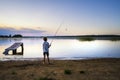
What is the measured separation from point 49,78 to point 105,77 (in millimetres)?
2778

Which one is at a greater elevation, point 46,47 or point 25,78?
point 46,47

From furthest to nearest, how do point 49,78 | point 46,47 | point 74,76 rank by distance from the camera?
point 46,47 → point 74,76 → point 49,78

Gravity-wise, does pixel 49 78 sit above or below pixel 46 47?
below

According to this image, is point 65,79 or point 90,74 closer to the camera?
point 65,79

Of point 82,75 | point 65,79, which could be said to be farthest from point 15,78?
point 82,75

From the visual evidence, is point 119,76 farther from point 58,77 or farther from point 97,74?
point 58,77

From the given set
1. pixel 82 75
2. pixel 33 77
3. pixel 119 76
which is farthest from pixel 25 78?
pixel 119 76

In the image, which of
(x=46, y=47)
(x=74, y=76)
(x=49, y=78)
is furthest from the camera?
(x=46, y=47)

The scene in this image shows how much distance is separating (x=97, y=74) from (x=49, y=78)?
2.74 m

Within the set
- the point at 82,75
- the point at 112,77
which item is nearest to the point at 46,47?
the point at 82,75

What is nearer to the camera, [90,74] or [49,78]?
[49,78]

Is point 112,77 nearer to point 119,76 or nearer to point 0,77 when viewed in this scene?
point 119,76

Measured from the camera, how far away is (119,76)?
11789mm

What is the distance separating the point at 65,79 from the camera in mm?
11125
